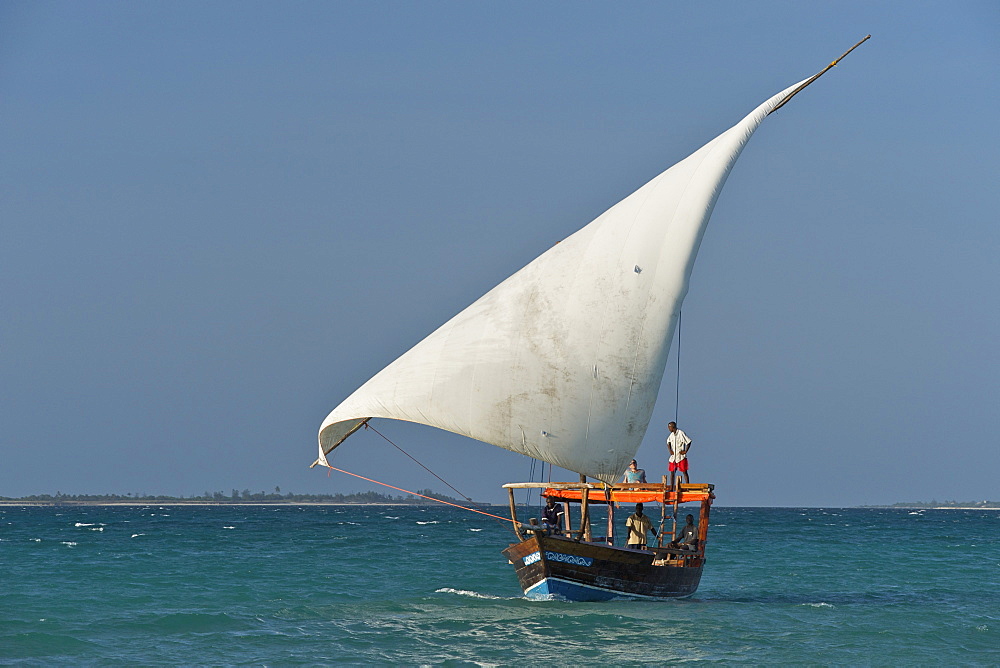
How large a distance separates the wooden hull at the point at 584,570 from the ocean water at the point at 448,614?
34 cm

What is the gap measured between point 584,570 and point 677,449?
301 centimetres

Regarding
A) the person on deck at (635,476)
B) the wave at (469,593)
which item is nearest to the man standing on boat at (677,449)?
the person on deck at (635,476)

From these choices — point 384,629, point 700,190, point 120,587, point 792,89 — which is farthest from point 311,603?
point 792,89

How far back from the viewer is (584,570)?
71.6 ft

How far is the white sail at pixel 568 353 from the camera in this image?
20672mm

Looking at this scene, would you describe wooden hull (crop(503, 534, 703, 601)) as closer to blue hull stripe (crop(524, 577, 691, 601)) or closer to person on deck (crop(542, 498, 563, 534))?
blue hull stripe (crop(524, 577, 691, 601))

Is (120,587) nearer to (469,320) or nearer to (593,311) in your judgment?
(469,320)

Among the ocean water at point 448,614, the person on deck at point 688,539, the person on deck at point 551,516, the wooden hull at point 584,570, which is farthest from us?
the person on deck at point 688,539

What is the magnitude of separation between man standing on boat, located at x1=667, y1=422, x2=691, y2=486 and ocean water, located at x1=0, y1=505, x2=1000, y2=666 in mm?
2781

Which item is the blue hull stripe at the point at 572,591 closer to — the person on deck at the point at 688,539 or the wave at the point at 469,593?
the person on deck at the point at 688,539

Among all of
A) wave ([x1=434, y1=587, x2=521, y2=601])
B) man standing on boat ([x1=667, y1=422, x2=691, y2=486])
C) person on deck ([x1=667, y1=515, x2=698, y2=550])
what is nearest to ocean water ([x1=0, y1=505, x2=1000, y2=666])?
wave ([x1=434, y1=587, x2=521, y2=601])

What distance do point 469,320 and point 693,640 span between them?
6896 mm

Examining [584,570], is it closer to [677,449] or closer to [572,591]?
[572,591]

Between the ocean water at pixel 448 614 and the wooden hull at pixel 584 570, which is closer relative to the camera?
the ocean water at pixel 448 614
